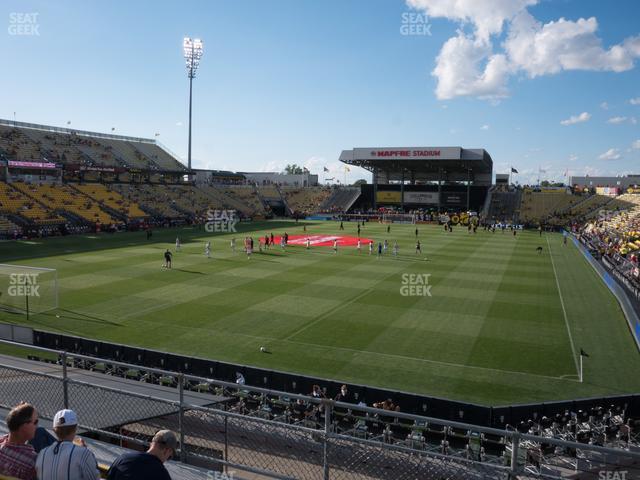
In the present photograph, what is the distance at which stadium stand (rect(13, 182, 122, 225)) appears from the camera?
55.2 meters

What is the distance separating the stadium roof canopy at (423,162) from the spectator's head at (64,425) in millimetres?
75574

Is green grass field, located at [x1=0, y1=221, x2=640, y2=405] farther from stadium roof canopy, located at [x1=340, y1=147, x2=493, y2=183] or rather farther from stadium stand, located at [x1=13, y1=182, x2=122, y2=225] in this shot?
stadium roof canopy, located at [x1=340, y1=147, x2=493, y2=183]

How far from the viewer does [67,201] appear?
2260 inches

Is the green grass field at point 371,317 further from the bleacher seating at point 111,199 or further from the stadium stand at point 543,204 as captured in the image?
the stadium stand at point 543,204

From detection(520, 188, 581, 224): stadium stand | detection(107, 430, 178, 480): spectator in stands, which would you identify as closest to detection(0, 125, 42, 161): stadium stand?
detection(107, 430, 178, 480): spectator in stands

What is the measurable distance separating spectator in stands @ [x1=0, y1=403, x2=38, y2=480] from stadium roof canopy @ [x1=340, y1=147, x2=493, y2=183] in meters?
75.6

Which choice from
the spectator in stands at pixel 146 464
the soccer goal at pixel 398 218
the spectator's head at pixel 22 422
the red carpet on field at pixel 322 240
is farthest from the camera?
the soccer goal at pixel 398 218

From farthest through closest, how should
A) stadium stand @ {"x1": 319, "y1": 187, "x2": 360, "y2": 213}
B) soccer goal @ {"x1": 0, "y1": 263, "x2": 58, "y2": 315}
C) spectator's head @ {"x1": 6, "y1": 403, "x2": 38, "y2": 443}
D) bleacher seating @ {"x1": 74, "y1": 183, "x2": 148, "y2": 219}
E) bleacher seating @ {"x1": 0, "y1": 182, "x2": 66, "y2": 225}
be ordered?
1. stadium stand @ {"x1": 319, "y1": 187, "x2": 360, "y2": 213}
2. bleacher seating @ {"x1": 74, "y1": 183, "x2": 148, "y2": 219}
3. bleacher seating @ {"x1": 0, "y1": 182, "x2": 66, "y2": 225}
4. soccer goal @ {"x1": 0, "y1": 263, "x2": 58, "y2": 315}
5. spectator's head @ {"x1": 6, "y1": 403, "x2": 38, "y2": 443}

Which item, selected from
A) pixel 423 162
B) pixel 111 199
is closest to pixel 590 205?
pixel 423 162

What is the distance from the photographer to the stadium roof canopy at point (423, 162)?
2970 inches

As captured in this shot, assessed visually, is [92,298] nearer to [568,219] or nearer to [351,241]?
[351,241]

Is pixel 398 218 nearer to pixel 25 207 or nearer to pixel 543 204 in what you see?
pixel 543 204

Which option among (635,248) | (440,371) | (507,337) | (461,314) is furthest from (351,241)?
(440,371)

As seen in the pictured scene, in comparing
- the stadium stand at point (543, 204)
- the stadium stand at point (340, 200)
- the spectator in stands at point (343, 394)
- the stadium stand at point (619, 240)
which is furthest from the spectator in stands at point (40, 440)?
the stadium stand at point (340, 200)
